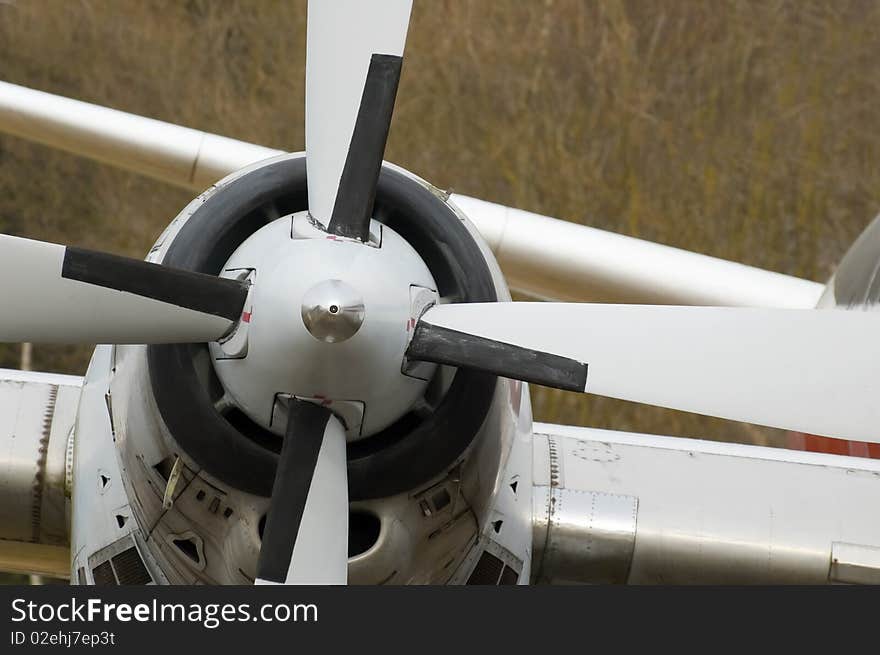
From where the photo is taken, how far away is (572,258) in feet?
26.9

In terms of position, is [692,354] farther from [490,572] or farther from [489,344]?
[490,572]

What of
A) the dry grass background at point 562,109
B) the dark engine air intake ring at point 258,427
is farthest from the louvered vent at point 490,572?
the dry grass background at point 562,109

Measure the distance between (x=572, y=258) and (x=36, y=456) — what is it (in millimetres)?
3707

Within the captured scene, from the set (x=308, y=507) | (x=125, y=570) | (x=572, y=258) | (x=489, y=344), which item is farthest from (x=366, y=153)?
A: (x=572, y=258)

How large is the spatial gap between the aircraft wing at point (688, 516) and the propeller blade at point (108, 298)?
2.22 m

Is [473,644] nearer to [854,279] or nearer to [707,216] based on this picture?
[854,279]

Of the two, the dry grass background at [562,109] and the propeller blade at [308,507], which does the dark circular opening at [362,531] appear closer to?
the propeller blade at [308,507]

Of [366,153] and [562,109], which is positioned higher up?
[562,109]

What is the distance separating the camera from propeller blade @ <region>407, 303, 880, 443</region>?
4.53 metres

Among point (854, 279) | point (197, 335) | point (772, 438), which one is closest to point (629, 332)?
point (197, 335)

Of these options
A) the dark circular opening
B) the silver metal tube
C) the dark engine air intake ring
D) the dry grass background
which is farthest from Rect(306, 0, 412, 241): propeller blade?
the dry grass background

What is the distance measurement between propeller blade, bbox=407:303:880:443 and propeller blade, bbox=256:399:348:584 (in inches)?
18.1

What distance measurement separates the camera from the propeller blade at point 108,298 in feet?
15.4

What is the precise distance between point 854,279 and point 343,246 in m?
3.43
